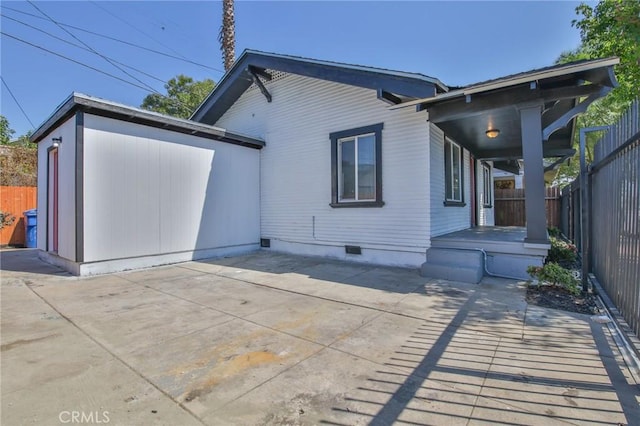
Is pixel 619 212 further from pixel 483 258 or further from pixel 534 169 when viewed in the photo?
pixel 483 258

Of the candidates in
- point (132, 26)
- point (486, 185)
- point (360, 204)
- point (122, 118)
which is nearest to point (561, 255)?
point (360, 204)

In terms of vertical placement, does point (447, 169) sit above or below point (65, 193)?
above

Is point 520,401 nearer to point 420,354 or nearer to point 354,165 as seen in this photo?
point 420,354

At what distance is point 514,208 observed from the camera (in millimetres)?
14289

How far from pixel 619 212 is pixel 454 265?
2621mm

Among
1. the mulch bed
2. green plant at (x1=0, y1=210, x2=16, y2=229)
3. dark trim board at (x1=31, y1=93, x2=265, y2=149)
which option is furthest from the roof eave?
green plant at (x1=0, y1=210, x2=16, y2=229)

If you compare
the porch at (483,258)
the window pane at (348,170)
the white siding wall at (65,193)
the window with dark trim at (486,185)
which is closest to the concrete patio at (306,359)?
the porch at (483,258)

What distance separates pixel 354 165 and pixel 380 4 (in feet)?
17.0

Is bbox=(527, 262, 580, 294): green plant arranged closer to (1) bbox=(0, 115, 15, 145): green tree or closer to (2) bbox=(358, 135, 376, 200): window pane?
(2) bbox=(358, 135, 376, 200): window pane

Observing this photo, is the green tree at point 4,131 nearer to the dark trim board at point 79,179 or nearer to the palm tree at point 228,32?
the palm tree at point 228,32

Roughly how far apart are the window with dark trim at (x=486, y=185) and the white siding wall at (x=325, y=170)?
699 cm

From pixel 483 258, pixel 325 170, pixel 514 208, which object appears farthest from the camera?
pixel 514 208

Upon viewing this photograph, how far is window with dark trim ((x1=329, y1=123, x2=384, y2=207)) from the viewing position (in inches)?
282

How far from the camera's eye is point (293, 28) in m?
12.4
